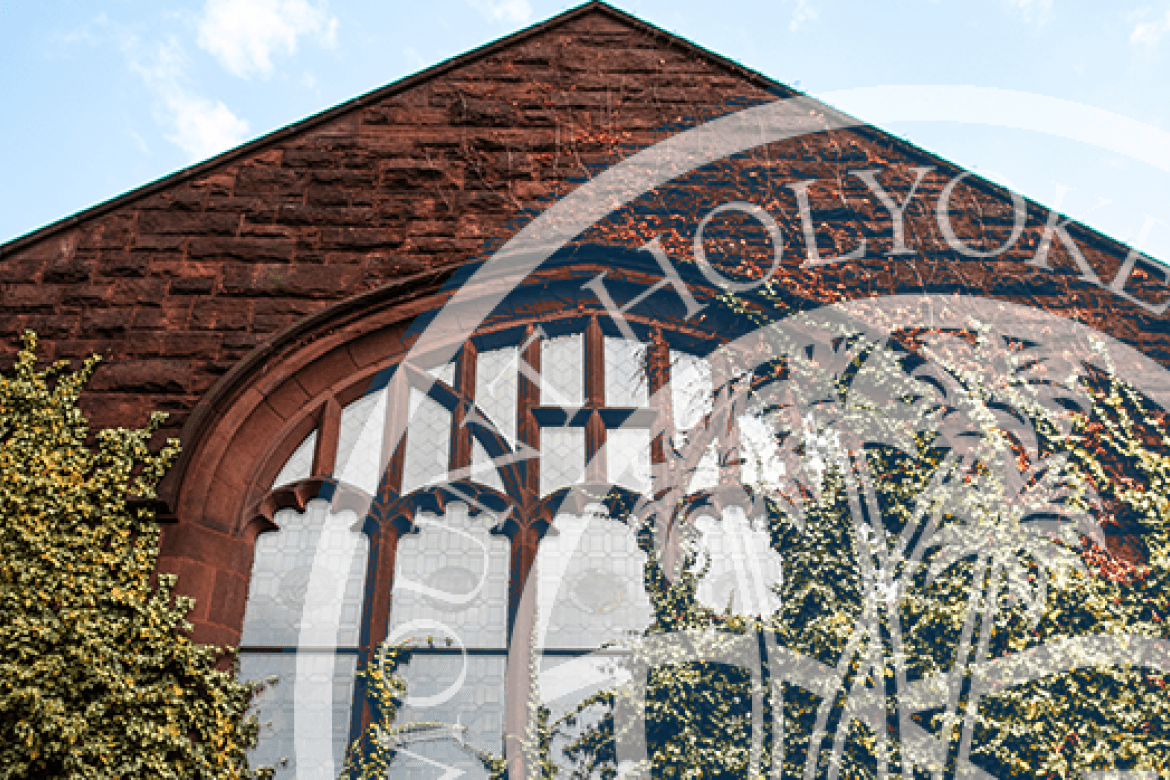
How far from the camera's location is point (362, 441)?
5461 mm

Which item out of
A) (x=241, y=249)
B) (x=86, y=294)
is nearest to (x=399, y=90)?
(x=241, y=249)

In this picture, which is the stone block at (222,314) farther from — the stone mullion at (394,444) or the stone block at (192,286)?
the stone mullion at (394,444)

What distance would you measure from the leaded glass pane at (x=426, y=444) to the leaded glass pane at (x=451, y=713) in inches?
39.7

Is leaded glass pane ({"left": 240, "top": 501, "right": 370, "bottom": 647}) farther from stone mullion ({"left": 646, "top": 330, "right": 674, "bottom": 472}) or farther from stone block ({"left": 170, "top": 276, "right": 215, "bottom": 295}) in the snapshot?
stone mullion ({"left": 646, "top": 330, "right": 674, "bottom": 472})

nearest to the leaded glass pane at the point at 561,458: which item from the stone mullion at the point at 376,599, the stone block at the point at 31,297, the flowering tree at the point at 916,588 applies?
the flowering tree at the point at 916,588

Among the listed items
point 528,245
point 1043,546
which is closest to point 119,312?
point 528,245

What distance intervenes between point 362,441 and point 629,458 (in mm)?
1612

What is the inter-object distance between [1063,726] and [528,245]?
13.3 feet

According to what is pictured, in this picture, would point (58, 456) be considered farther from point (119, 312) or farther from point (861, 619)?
point (861, 619)

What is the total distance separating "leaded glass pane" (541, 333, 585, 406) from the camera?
5672 mm

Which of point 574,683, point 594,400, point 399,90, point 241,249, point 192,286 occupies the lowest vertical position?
point 574,683

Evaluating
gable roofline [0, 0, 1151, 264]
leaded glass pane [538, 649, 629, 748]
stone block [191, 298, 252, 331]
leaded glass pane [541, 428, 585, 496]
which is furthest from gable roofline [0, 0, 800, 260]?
leaded glass pane [538, 649, 629, 748]

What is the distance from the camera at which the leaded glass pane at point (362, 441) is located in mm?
5285

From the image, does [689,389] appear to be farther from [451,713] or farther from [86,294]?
[86,294]
